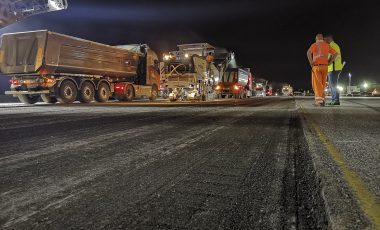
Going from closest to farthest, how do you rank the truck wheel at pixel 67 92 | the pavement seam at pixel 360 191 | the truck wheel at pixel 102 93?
1. the pavement seam at pixel 360 191
2. the truck wheel at pixel 67 92
3. the truck wheel at pixel 102 93

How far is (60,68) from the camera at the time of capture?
1659 cm

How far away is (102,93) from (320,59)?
12.6m

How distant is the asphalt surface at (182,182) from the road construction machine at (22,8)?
14777mm

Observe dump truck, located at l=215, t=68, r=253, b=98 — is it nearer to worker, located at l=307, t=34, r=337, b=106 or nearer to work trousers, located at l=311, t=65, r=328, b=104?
work trousers, located at l=311, t=65, r=328, b=104

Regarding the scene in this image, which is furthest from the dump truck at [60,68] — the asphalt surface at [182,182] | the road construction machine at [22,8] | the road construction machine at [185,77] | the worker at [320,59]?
the asphalt surface at [182,182]

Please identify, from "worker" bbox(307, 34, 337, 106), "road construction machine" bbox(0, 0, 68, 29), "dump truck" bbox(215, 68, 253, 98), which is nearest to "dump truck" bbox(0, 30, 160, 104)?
"road construction machine" bbox(0, 0, 68, 29)

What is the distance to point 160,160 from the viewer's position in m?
3.55

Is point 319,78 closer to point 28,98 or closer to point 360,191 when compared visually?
point 360,191

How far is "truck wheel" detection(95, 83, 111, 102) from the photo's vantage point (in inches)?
763

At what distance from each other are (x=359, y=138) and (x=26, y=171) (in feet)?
14.0

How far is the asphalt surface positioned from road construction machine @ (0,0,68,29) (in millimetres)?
14777

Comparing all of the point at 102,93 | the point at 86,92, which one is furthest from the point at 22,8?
the point at 102,93

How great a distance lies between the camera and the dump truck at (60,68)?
15945mm

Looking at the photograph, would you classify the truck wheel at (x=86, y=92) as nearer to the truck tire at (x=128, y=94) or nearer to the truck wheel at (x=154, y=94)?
the truck tire at (x=128, y=94)
